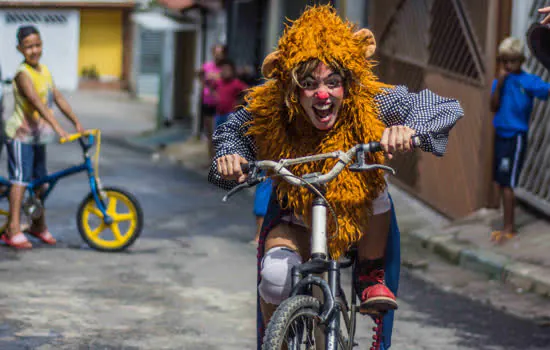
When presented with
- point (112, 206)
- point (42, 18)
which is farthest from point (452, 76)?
point (42, 18)

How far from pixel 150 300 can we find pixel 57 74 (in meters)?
36.2

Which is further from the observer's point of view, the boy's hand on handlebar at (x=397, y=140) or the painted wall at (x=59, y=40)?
the painted wall at (x=59, y=40)

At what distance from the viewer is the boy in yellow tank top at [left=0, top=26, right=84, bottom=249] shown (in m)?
9.97

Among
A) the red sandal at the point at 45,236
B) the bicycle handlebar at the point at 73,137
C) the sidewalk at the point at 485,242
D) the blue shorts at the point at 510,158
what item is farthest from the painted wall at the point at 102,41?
the bicycle handlebar at the point at 73,137

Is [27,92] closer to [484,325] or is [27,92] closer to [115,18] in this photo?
[484,325]

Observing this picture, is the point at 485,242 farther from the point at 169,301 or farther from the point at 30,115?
the point at 30,115

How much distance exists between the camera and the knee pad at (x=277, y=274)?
4.84m

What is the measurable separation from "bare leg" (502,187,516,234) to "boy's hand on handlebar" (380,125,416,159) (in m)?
6.14

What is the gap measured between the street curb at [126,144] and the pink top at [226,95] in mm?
6859

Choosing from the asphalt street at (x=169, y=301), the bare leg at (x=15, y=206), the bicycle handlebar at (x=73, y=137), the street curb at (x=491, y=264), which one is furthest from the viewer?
the bare leg at (x=15, y=206)

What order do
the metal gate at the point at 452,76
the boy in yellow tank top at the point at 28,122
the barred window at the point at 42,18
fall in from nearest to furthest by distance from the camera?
the boy in yellow tank top at the point at 28,122 → the metal gate at the point at 452,76 → the barred window at the point at 42,18

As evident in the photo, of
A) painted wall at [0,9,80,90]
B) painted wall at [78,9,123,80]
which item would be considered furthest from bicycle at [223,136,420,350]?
painted wall at [78,9,123,80]

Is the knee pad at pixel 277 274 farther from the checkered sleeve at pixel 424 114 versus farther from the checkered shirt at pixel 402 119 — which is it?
the checkered sleeve at pixel 424 114

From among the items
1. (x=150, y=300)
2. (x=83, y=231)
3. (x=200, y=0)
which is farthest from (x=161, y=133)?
(x=150, y=300)
